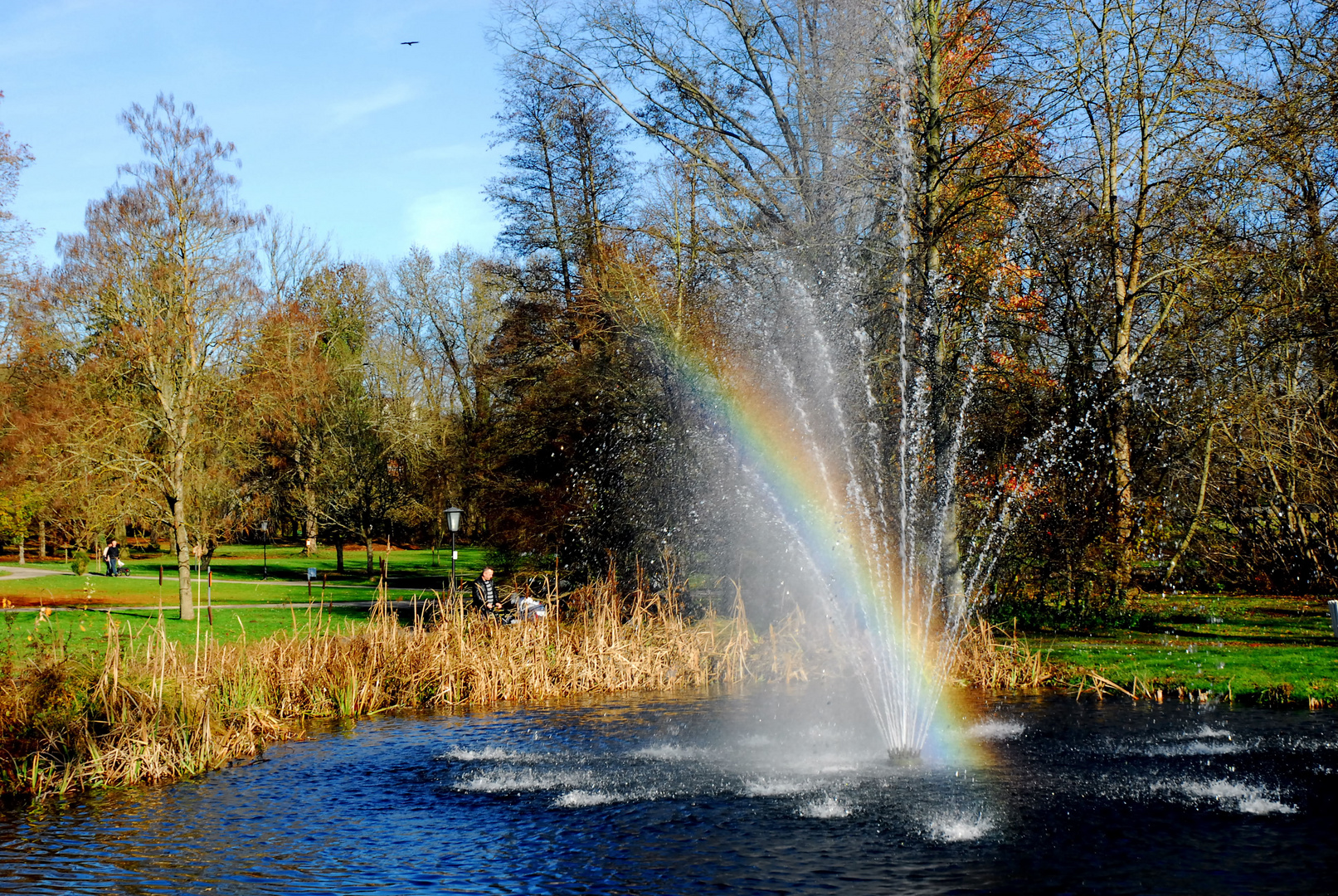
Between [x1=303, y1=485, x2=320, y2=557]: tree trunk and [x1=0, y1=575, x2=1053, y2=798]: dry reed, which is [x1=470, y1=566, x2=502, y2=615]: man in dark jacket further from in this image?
[x1=303, y1=485, x2=320, y2=557]: tree trunk

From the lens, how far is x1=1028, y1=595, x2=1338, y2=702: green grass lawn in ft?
→ 41.9

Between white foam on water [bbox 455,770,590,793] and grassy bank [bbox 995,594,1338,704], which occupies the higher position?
grassy bank [bbox 995,594,1338,704]

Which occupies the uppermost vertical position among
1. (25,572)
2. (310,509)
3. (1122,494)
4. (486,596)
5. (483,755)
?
(310,509)

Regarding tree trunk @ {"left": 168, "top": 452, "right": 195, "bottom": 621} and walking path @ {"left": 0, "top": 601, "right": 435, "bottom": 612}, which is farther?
walking path @ {"left": 0, "top": 601, "right": 435, "bottom": 612}

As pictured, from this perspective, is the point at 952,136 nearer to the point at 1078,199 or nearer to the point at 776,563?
the point at 1078,199

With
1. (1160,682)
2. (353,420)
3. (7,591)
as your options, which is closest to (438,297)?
(353,420)

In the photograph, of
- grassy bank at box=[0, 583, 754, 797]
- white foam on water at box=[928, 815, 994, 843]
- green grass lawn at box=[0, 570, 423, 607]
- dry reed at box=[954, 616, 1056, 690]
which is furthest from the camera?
green grass lawn at box=[0, 570, 423, 607]

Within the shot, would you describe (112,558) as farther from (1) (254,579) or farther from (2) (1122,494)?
(2) (1122,494)

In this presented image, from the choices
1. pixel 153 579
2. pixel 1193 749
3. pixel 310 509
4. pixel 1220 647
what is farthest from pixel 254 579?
pixel 1193 749

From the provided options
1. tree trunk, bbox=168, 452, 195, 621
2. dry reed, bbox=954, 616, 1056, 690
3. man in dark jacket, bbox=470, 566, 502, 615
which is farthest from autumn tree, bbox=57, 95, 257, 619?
dry reed, bbox=954, 616, 1056, 690

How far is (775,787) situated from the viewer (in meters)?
9.32

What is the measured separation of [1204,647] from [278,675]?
12719mm

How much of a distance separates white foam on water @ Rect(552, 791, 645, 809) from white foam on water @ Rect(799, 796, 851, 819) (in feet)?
4.46

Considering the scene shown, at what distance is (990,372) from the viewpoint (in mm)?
19062
